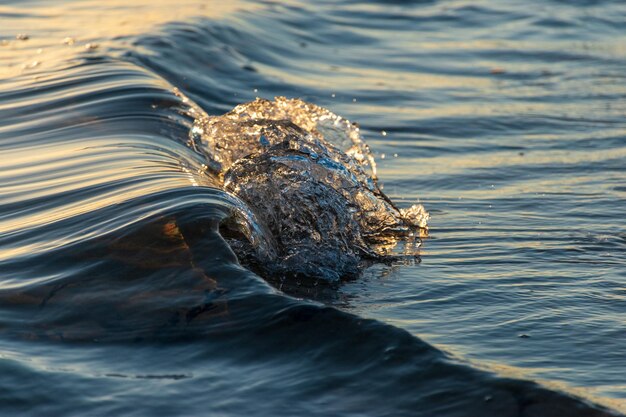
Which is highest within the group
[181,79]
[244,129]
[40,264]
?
[181,79]

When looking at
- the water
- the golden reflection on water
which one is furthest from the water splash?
the golden reflection on water

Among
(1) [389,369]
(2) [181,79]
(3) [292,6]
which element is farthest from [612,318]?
(3) [292,6]

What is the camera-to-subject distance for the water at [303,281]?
3324 millimetres

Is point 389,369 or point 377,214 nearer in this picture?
point 389,369

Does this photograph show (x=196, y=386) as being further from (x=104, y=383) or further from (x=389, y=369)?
(x=389, y=369)

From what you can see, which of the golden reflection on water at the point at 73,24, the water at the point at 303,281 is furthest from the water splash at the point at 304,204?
the golden reflection on water at the point at 73,24

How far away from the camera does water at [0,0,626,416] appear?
131 inches

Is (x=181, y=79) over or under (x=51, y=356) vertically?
over

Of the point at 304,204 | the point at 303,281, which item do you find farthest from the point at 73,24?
the point at 303,281

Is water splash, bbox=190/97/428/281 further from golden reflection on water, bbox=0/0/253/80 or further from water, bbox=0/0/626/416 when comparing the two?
golden reflection on water, bbox=0/0/253/80

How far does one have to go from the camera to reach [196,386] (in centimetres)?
331

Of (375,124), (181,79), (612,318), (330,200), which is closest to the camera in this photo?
(612,318)

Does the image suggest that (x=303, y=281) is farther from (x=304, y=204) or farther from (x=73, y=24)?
(x=73, y=24)

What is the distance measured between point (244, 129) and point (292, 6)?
5.91 meters
